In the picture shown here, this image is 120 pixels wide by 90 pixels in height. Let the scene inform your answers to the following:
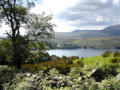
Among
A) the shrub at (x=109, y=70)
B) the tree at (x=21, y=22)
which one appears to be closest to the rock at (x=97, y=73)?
the shrub at (x=109, y=70)

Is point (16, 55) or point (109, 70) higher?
point (16, 55)

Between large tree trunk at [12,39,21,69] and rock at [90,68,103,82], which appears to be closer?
rock at [90,68,103,82]

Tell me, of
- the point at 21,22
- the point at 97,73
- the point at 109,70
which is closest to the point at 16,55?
the point at 21,22

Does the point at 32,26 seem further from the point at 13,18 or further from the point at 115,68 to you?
the point at 115,68

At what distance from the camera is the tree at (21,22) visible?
17188 millimetres

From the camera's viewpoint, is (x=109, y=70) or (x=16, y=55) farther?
(x=16, y=55)

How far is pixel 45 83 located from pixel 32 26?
12.6 meters

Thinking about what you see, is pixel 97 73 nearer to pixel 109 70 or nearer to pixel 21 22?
pixel 109 70

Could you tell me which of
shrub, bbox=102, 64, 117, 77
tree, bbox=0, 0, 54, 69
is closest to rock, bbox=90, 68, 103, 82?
shrub, bbox=102, 64, 117, 77

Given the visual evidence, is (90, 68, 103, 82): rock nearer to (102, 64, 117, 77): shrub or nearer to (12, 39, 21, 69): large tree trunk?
(102, 64, 117, 77): shrub

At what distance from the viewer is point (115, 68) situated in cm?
1325

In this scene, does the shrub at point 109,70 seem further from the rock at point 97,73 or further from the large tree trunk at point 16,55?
the large tree trunk at point 16,55

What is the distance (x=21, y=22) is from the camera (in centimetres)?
1811

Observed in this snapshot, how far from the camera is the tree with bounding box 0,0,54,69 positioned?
17188 mm
